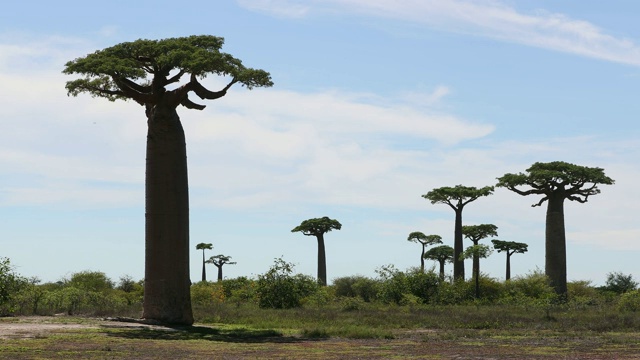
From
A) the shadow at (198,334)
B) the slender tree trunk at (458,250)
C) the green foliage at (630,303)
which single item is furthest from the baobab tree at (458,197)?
the shadow at (198,334)

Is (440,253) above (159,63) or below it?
below

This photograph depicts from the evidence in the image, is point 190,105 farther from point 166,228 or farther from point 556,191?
point 556,191

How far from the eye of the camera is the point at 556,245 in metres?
44.3

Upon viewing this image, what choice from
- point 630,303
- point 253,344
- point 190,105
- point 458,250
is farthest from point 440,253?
point 253,344

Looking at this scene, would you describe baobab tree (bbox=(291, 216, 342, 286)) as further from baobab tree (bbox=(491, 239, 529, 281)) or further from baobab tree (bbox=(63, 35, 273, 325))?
baobab tree (bbox=(63, 35, 273, 325))

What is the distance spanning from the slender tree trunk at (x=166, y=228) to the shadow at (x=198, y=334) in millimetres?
1308

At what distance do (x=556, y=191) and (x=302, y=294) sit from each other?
1606 centimetres

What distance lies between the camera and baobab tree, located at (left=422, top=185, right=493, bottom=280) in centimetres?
4688

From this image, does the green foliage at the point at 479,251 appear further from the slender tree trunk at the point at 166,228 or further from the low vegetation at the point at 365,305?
the slender tree trunk at the point at 166,228

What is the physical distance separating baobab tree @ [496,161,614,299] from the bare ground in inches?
893

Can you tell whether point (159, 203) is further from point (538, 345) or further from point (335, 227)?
point (335, 227)

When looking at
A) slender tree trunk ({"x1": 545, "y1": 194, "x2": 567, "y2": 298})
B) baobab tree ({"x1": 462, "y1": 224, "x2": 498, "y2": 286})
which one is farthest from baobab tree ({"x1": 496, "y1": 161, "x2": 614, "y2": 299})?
baobab tree ({"x1": 462, "y1": 224, "x2": 498, "y2": 286})

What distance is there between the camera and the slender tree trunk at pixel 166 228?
23.2 meters

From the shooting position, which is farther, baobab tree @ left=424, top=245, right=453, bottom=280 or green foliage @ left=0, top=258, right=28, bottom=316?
baobab tree @ left=424, top=245, right=453, bottom=280
